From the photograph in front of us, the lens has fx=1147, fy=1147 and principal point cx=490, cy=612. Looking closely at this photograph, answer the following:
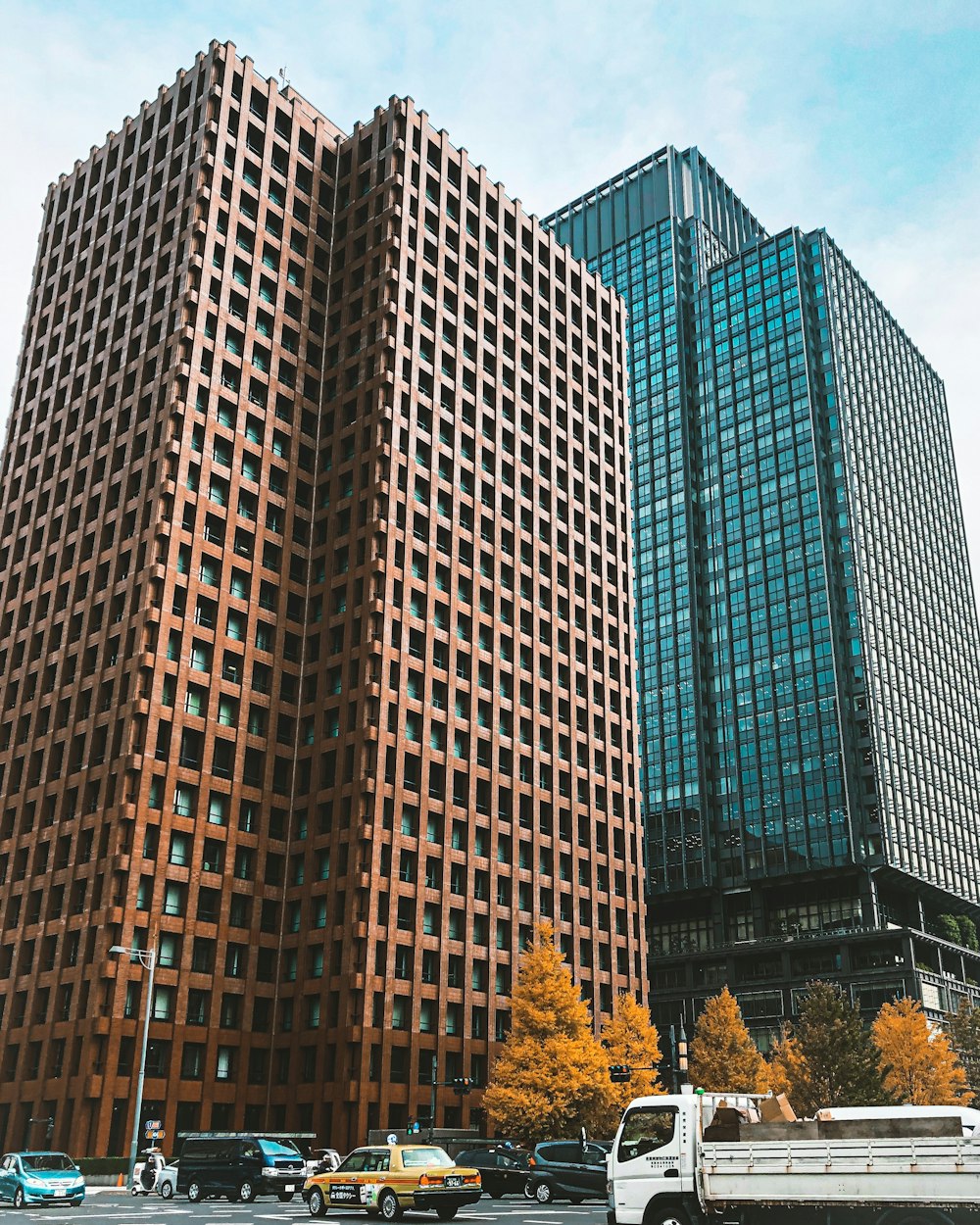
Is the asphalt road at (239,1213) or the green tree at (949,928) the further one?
the green tree at (949,928)

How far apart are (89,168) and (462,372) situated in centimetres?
3795

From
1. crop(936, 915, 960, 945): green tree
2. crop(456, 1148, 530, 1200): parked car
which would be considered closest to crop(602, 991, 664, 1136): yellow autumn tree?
crop(456, 1148, 530, 1200): parked car

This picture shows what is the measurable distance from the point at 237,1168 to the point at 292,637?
141ft

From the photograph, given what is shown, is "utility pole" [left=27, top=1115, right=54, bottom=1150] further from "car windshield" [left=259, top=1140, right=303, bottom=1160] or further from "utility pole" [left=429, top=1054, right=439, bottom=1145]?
"car windshield" [left=259, top=1140, right=303, bottom=1160]

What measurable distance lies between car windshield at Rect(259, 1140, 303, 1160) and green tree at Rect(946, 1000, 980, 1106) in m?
69.3

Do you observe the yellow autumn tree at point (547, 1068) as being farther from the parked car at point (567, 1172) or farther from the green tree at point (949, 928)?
the green tree at point (949, 928)

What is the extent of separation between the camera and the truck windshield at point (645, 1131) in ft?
74.1

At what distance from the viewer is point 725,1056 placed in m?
88.1

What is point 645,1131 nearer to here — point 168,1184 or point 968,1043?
point 168,1184

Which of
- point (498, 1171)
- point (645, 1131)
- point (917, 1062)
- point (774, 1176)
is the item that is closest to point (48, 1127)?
point (498, 1171)

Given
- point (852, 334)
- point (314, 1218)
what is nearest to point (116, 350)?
point (314, 1218)

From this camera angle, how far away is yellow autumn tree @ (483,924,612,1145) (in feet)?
212

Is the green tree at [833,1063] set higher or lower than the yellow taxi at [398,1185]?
higher

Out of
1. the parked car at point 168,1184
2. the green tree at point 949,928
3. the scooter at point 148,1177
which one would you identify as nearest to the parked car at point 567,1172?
the parked car at point 168,1184
